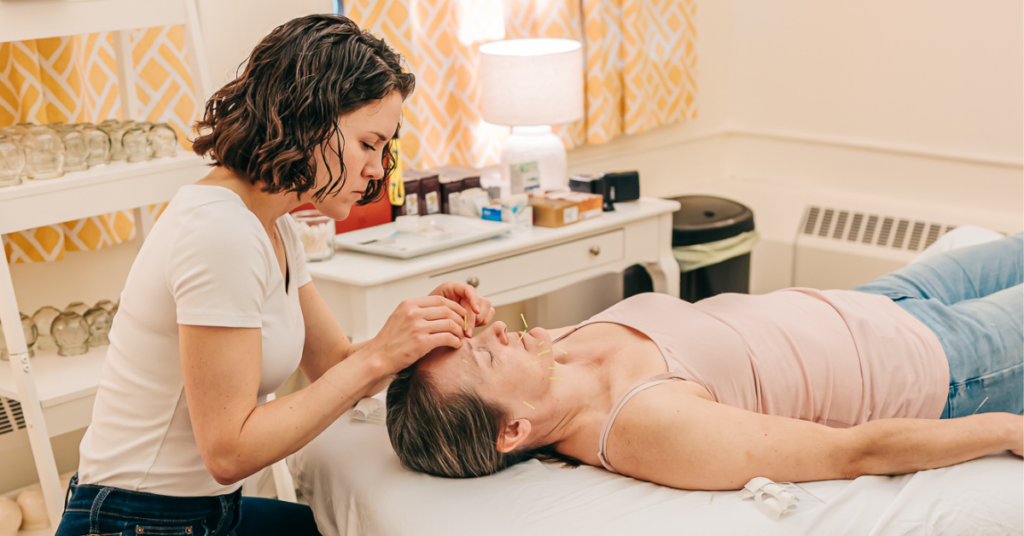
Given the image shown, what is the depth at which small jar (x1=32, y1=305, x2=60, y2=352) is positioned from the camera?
1.96 meters

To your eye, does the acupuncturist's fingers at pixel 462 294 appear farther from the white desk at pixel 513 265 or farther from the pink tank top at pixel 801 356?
the white desk at pixel 513 265

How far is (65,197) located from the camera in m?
1.70

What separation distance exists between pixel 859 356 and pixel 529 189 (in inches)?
47.8

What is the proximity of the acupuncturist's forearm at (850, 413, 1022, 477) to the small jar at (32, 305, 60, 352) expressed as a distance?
5.80ft

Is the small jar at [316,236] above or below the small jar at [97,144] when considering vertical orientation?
below

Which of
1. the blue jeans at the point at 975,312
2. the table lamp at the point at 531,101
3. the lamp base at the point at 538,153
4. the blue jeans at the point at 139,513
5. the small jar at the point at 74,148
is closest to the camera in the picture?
the blue jeans at the point at 139,513

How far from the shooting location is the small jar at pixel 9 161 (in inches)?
64.7

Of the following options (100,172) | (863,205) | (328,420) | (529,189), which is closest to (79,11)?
(100,172)

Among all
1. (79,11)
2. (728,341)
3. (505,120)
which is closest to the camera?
(728,341)

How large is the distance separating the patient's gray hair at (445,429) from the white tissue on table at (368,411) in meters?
0.21

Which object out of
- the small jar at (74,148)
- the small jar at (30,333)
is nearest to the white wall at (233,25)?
the small jar at (74,148)

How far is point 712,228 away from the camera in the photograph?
2803 mm

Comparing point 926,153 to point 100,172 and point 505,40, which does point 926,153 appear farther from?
point 100,172

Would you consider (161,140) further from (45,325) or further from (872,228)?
(872,228)
